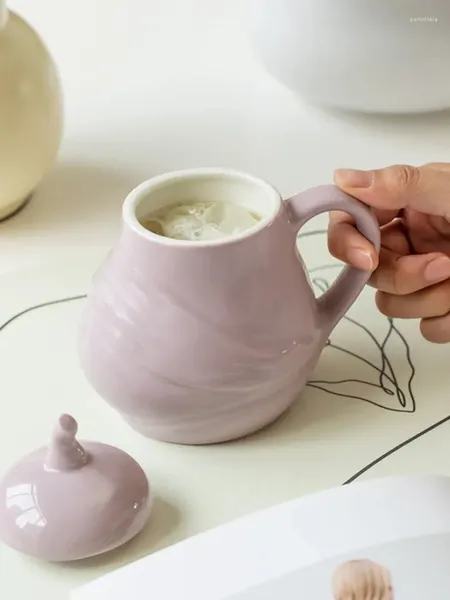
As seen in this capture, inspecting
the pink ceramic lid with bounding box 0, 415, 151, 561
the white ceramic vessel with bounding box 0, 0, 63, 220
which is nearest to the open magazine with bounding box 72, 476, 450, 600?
the pink ceramic lid with bounding box 0, 415, 151, 561

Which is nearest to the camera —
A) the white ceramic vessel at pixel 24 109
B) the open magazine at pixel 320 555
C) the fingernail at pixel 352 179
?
the open magazine at pixel 320 555

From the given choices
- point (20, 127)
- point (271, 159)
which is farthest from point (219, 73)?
point (20, 127)

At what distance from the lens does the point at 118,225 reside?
2.15 ft

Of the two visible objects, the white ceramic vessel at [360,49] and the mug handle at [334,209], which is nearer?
the mug handle at [334,209]

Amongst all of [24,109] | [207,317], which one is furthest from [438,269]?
[24,109]

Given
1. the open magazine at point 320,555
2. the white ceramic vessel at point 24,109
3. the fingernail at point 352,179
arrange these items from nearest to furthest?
the open magazine at point 320,555
the fingernail at point 352,179
the white ceramic vessel at point 24,109

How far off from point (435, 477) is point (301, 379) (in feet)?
0.30

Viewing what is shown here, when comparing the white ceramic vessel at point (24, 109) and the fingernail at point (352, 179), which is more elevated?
the fingernail at point (352, 179)

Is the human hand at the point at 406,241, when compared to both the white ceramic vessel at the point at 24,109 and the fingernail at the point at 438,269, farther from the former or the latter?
the white ceramic vessel at the point at 24,109

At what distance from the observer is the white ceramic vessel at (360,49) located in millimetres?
652

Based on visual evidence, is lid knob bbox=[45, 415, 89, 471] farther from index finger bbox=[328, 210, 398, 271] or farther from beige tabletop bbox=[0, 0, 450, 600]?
index finger bbox=[328, 210, 398, 271]

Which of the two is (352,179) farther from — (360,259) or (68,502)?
(68,502)

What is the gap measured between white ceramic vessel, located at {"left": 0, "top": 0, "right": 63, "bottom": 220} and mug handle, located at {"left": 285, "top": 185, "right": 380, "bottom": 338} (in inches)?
9.3

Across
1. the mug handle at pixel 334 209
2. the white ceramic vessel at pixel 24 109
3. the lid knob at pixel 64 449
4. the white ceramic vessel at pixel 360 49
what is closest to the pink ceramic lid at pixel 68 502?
the lid knob at pixel 64 449
